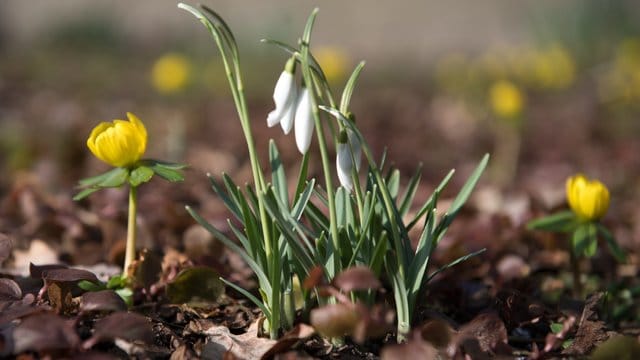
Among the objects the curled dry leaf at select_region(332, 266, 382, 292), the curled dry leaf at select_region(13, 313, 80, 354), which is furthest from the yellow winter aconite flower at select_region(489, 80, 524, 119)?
the curled dry leaf at select_region(13, 313, 80, 354)

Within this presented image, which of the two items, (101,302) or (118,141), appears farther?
(118,141)

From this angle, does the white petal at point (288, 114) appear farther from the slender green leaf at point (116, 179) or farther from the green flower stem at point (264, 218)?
the slender green leaf at point (116, 179)

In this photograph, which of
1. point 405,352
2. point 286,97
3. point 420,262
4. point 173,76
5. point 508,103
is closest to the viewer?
point 405,352

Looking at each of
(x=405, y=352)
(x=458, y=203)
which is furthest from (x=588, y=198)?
(x=405, y=352)

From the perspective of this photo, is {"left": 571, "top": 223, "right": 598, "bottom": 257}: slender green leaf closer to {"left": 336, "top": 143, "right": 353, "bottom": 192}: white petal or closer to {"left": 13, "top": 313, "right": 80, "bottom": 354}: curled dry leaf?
{"left": 336, "top": 143, "right": 353, "bottom": 192}: white petal

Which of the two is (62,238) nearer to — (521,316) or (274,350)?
(274,350)

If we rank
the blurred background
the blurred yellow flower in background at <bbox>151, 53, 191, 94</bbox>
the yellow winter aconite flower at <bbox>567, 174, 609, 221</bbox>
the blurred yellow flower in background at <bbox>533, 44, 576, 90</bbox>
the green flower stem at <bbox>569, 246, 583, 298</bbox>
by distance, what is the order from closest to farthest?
the yellow winter aconite flower at <bbox>567, 174, 609, 221</bbox>, the green flower stem at <bbox>569, 246, 583, 298</bbox>, the blurred background, the blurred yellow flower in background at <bbox>151, 53, 191, 94</bbox>, the blurred yellow flower in background at <bbox>533, 44, 576, 90</bbox>

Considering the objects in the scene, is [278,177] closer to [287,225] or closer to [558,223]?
[287,225]

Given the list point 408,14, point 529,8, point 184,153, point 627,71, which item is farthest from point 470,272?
point 408,14
